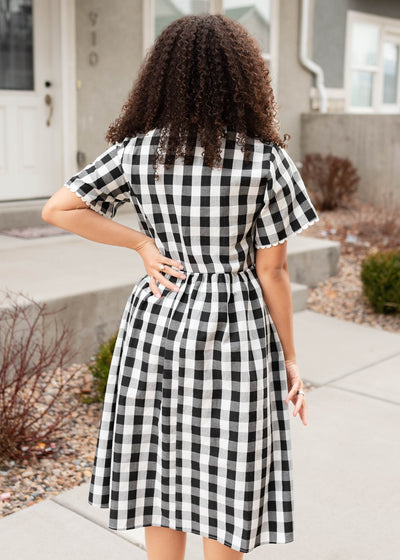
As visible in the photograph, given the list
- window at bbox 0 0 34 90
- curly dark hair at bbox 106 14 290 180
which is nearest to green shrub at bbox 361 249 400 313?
window at bbox 0 0 34 90

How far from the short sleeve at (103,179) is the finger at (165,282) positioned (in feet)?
0.74

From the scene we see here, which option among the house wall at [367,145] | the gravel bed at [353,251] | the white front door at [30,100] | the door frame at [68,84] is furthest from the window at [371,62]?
the white front door at [30,100]

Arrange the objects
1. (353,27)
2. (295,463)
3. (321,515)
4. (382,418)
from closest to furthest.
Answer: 1. (321,515)
2. (295,463)
3. (382,418)
4. (353,27)

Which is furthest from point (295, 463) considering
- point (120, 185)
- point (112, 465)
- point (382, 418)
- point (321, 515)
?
point (120, 185)

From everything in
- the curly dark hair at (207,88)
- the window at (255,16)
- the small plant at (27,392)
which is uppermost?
the window at (255,16)

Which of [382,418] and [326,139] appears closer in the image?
[382,418]

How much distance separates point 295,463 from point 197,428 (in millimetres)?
1516

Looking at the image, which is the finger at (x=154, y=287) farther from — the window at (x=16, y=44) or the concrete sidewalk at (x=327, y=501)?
the window at (x=16, y=44)

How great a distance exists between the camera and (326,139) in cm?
1009

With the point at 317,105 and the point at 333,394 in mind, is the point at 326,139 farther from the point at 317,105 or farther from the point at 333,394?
the point at 333,394

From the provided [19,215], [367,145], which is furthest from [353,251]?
[19,215]

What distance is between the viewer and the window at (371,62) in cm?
1180

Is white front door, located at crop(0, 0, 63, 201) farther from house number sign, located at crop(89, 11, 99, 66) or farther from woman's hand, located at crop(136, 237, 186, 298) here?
woman's hand, located at crop(136, 237, 186, 298)

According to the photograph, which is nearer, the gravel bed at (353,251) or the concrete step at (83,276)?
the concrete step at (83,276)
